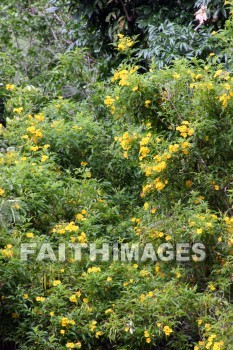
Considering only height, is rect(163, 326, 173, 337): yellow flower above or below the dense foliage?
below

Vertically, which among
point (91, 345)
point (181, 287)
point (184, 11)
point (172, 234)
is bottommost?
point (91, 345)

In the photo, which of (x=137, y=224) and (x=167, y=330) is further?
(x=137, y=224)

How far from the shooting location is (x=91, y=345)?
422 centimetres

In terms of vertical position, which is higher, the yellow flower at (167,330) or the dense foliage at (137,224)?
the dense foliage at (137,224)

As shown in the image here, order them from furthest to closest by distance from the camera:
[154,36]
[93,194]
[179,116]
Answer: [154,36], [93,194], [179,116]

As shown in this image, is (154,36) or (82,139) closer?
(82,139)

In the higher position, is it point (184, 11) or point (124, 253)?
point (184, 11)

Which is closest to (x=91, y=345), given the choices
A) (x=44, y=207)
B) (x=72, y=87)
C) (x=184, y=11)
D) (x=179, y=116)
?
(x=44, y=207)

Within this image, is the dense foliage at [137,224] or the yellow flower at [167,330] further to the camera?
the dense foliage at [137,224]

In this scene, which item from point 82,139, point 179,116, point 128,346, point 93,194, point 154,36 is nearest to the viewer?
point 128,346

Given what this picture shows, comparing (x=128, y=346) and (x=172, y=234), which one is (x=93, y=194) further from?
(x=128, y=346)

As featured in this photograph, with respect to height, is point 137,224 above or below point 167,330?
above

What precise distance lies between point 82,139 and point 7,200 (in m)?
1.08

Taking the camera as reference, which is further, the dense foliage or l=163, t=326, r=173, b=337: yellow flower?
the dense foliage
